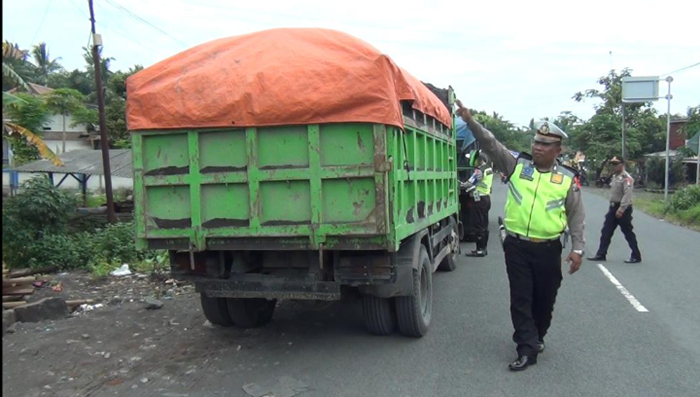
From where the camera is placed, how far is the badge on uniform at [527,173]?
508cm

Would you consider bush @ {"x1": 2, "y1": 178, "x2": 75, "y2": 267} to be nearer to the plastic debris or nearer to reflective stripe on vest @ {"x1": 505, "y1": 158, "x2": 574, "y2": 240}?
the plastic debris

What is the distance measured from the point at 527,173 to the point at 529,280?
0.89 metres

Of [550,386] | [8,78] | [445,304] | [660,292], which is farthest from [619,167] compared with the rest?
[8,78]

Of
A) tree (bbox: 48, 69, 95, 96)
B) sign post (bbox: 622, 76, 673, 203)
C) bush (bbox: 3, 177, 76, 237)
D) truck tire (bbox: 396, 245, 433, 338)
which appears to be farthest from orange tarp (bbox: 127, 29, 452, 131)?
tree (bbox: 48, 69, 95, 96)

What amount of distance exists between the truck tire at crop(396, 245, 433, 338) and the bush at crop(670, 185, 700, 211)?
53.0ft

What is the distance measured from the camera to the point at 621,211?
1023 cm

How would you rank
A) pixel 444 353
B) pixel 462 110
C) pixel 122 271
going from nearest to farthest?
pixel 462 110 → pixel 444 353 → pixel 122 271

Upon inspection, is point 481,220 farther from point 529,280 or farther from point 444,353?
point 529,280

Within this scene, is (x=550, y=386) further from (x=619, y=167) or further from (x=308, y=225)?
(x=619, y=167)

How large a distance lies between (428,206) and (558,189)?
1721 millimetres

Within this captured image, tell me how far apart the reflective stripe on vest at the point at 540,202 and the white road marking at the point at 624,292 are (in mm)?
2696

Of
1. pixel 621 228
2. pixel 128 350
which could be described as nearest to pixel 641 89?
pixel 621 228

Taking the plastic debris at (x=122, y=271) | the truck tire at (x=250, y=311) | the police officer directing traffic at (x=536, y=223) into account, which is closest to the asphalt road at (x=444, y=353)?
the truck tire at (x=250, y=311)

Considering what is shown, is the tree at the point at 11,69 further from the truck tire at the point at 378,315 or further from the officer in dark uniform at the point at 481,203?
the truck tire at the point at 378,315
